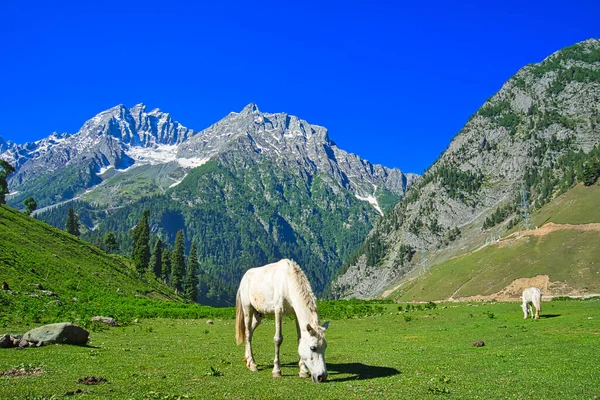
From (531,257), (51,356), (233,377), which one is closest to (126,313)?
(51,356)

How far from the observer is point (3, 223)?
2694 inches

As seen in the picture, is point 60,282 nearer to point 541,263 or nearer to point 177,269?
point 177,269

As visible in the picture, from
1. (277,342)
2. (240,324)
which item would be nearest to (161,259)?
(240,324)

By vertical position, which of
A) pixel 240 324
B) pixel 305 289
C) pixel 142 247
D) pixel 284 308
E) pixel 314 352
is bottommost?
pixel 314 352

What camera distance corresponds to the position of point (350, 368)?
17.4m

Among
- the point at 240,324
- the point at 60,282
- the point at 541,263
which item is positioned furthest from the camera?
the point at 541,263

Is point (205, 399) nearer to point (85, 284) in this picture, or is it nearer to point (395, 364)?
point (395, 364)

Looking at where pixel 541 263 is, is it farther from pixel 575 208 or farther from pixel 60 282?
pixel 60 282

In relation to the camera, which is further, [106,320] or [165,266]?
[165,266]

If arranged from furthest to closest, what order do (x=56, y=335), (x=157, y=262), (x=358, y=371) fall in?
(x=157, y=262) → (x=56, y=335) → (x=358, y=371)

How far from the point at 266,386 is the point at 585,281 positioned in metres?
90.9

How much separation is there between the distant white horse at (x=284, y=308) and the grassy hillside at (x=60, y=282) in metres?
20.6

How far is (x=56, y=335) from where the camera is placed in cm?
2212

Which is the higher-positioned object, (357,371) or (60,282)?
(60,282)
